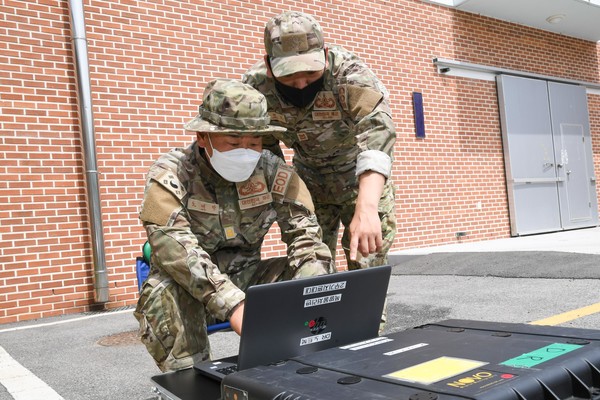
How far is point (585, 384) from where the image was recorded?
122 centimetres

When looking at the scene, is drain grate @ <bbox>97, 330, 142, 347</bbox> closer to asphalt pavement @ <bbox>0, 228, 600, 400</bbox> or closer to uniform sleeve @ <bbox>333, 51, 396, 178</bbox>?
asphalt pavement @ <bbox>0, 228, 600, 400</bbox>

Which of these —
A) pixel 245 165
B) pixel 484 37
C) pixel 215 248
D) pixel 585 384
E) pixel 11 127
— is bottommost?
pixel 585 384

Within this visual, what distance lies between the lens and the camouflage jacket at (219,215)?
6.72ft

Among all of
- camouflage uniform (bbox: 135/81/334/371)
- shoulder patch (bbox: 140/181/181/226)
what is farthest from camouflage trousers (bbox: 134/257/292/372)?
shoulder patch (bbox: 140/181/181/226)

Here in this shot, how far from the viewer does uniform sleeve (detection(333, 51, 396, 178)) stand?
87.5 inches

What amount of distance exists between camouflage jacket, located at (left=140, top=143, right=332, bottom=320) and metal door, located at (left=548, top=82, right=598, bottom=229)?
914 cm

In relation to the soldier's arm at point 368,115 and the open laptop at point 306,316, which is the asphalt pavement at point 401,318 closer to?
the open laptop at point 306,316

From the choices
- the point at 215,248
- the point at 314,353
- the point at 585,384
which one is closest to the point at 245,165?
the point at 215,248

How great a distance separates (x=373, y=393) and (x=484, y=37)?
9246mm

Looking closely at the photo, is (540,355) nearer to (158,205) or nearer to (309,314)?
(309,314)

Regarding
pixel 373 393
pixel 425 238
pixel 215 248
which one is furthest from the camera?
pixel 425 238

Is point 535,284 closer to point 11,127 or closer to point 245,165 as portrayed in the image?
point 245,165

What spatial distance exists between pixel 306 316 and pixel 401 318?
2513mm

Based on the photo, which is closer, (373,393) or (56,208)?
(373,393)
